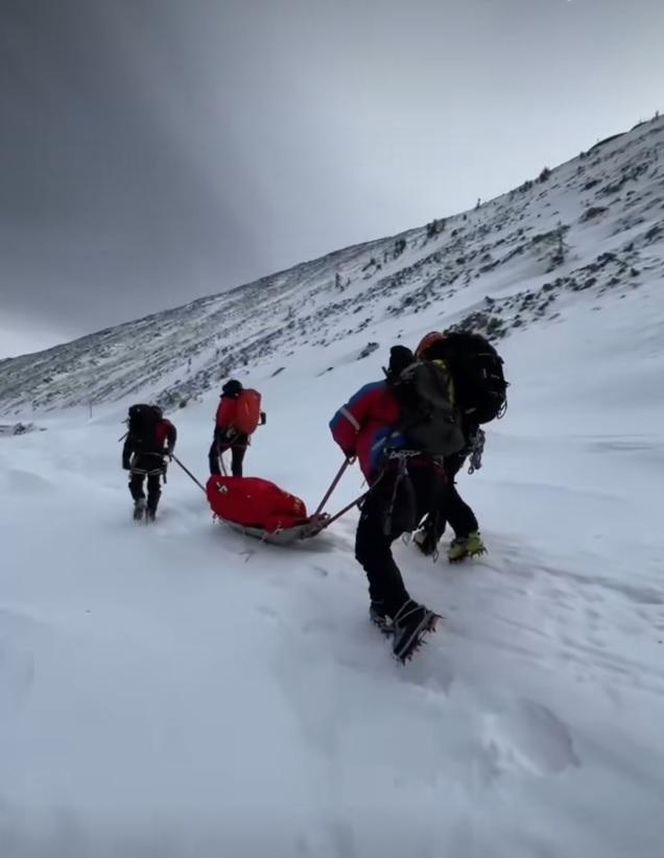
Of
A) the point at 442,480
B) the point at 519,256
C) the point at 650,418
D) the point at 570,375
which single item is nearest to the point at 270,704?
the point at 442,480

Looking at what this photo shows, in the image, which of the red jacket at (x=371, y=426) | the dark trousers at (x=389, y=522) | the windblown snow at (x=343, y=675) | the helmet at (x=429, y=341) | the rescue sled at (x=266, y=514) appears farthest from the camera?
the rescue sled at (x=266, y=514)

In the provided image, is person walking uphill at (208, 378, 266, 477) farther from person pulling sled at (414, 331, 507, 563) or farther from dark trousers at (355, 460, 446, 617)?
dark trousers at (355, 460, 446, 617)

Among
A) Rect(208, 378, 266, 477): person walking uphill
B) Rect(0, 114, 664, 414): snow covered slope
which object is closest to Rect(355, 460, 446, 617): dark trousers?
Rect(208, 378, 266, 477): person walking uphill

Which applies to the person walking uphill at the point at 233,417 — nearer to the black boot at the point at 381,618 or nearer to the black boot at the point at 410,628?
the black boot at the point at 381,618

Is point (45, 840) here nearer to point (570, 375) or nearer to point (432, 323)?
point (570, 375)

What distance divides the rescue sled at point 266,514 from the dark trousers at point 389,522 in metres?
1.39

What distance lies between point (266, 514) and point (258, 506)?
4.3 inches

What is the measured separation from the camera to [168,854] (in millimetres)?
1522

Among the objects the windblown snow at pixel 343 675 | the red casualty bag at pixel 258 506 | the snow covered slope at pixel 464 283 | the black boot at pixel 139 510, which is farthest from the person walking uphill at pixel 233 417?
the snow covered slope at pixel 464 283

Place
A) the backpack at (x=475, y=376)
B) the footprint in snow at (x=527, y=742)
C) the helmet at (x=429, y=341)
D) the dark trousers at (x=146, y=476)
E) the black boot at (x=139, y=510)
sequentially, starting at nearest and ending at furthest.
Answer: the footprint in snow at (x=527, y=742) → the backpack at (x=475, y=376) → the helmet at (x=429, y=341) → the black boot at (x=139, y=510) → the dark trousers at (x=146, y=476)

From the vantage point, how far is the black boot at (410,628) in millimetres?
2318

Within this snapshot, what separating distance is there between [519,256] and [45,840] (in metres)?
18.4

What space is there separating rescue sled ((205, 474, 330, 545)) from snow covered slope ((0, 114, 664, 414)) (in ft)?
29.7

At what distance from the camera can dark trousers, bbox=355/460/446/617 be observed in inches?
98.5
